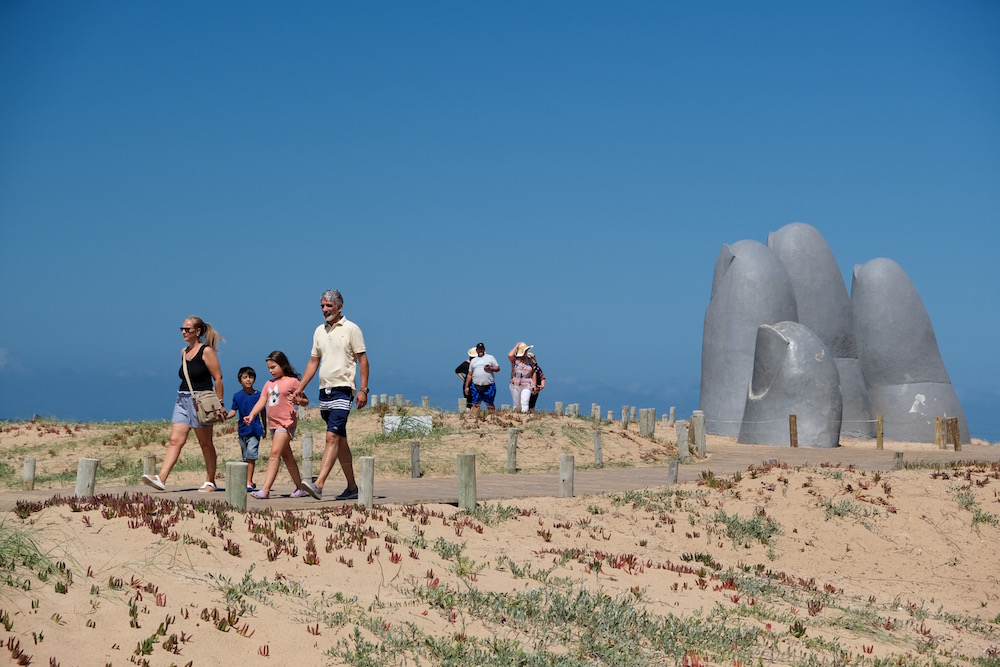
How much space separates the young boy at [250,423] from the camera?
1411 centimetres

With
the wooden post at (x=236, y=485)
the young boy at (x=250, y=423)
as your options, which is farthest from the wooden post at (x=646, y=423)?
the wooden post at (x=236, y=485)

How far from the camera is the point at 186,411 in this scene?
13.3 m

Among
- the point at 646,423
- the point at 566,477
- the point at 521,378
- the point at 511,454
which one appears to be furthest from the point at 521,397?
the point at 566,477

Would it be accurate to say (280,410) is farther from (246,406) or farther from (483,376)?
(483,376)

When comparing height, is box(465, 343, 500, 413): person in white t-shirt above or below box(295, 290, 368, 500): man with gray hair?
above

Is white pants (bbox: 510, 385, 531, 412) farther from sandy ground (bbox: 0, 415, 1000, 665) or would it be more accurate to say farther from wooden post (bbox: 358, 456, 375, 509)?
wooden post (bbox: 358, 456, 375, 509)

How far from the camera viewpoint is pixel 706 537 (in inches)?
661

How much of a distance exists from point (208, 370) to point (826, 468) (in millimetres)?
13786

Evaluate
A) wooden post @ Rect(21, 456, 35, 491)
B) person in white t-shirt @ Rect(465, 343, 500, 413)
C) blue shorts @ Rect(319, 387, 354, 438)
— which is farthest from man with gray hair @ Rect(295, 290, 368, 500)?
person in white t-shirt @ Rect(465, 343, 500, 413)

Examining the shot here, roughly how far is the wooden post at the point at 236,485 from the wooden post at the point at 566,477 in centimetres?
629

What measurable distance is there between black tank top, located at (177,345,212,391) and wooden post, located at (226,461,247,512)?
1.52 m

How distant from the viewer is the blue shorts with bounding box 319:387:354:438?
12.6 meters

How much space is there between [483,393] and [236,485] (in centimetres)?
1737

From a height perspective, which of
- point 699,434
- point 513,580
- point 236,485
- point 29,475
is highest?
point 699,434
